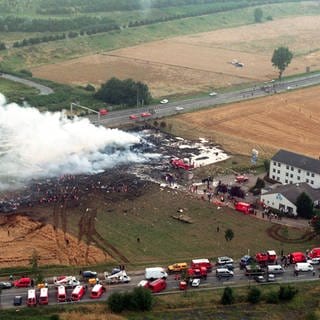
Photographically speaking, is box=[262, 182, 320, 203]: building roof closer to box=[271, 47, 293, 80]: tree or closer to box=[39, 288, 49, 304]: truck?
box=[39, 288, 49, 304]: truck

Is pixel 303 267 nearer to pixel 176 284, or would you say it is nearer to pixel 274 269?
pixel 274 269

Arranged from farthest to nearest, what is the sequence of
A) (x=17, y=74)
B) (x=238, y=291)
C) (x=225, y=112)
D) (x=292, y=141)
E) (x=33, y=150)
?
(x=17, y=74) → (x=225, y=112) → (x=292, y=141) → (x=33, y=150) → (x=238, y=291)

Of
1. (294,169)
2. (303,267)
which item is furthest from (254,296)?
(294,169)

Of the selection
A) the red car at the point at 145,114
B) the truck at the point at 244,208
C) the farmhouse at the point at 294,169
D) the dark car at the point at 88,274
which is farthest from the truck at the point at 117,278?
the red car at the point at 145,114

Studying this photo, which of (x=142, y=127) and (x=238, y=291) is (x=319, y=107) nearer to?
(x=142, y=127)

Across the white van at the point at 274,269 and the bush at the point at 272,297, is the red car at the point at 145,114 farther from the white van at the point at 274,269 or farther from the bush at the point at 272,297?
the bush at the point at 272,297

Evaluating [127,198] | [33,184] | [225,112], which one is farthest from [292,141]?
[33,184]
